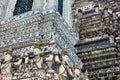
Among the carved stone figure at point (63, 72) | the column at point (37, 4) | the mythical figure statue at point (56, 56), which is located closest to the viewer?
the carved stone figure at point (63, 72)

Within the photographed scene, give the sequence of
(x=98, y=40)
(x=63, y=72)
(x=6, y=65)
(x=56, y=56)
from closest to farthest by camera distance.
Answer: (x=63, y=72) → (x=56, y=56) → (x=6, y=65) → (x=98, y=40)

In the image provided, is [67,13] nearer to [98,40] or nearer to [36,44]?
[98,40]

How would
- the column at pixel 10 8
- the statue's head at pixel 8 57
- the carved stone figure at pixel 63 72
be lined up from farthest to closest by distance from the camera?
the column at pixel 10 8, the statue's head at pixel 8 57, the carved stone figure at pixel 63 72

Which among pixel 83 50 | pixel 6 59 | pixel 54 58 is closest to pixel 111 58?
pixel 83 50

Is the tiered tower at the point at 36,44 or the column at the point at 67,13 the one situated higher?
the column at the point at 67,13

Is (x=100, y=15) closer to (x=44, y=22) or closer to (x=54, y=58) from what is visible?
(x=44, y=22)

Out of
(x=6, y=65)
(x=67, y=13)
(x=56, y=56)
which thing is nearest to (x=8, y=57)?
(x=6, y=65)

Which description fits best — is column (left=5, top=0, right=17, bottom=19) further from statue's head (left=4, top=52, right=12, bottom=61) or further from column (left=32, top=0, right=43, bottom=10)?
statue's head (left=4, top=52, right=12, bottom=61)

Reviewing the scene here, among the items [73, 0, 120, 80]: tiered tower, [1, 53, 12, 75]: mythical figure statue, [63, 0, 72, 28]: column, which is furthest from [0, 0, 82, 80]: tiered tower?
[73, 0, 120, 80]: tiered tower

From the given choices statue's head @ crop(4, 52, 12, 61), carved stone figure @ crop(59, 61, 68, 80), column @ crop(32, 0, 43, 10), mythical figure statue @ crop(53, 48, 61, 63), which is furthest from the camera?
column @ crop(32, 0, 43, 10)

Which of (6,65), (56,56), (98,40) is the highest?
(98,40)

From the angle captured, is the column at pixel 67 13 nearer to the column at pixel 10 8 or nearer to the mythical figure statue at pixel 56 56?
the column at pixel 10 8

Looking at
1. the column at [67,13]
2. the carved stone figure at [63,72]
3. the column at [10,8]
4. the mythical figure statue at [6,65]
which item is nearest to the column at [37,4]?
the column at [10,8]

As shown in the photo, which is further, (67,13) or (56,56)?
(67,13)
